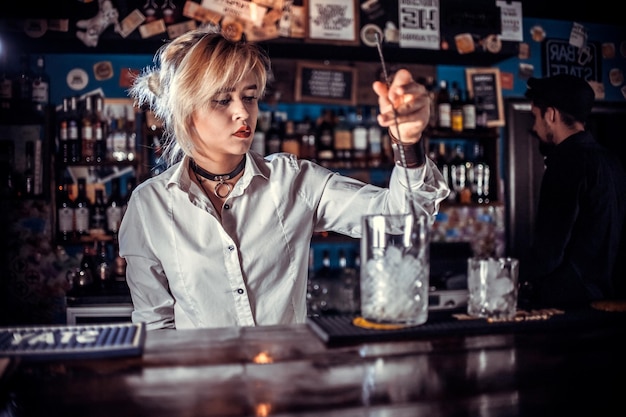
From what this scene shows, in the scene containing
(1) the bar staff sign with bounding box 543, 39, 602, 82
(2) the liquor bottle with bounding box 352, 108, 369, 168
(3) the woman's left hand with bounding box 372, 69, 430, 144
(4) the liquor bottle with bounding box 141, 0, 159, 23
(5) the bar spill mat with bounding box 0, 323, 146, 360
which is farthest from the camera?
(1) the bar staff sign with bounding box 543, 39, 602, 82

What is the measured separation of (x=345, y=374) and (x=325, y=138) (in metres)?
3.33

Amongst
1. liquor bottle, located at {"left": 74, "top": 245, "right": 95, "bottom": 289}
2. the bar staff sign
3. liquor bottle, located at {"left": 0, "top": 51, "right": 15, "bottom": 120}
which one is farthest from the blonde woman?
the bar staff sign

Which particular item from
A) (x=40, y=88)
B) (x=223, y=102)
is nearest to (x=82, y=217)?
(x=40, y=88)

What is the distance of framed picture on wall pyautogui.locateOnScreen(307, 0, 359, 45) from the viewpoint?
3830 mm

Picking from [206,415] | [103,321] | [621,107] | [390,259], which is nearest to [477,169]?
[621,107]

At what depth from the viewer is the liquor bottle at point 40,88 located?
12.9 feet

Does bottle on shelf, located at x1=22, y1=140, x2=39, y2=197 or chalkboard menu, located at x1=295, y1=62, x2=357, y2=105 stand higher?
chalkboard menu, located at x1=295, y1=62, x2=357, y2=105

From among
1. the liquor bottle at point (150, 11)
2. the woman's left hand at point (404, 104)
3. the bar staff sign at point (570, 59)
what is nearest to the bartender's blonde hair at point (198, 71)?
the woman's left hand at point (404, 104)

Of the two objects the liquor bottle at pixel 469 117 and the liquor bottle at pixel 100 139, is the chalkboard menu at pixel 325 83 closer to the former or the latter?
the liquor bottle at pixel 469 117

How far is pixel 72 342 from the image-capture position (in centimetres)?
95

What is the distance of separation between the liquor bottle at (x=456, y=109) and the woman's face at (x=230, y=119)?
2.99m

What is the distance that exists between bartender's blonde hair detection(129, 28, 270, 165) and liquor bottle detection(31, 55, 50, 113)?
8.89ft

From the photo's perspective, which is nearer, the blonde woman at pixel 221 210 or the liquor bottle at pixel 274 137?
the blonde woman at pixel 221 210

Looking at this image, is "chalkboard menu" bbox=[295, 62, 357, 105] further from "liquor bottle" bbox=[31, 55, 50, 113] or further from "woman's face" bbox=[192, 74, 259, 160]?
"woman's face" bbox=[192, 74, 259, 160]
